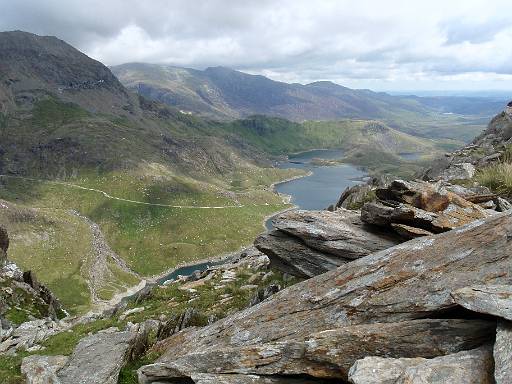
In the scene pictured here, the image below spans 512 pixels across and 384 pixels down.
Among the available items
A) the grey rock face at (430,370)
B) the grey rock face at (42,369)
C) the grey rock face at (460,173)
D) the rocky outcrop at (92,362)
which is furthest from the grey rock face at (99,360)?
the grey rock face at (460,173)

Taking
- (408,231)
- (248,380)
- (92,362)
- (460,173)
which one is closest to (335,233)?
(408,231)

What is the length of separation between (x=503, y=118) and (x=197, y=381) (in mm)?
92296

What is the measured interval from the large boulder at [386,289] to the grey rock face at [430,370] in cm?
204

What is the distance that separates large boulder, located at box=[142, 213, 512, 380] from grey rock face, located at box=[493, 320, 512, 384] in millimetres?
1838

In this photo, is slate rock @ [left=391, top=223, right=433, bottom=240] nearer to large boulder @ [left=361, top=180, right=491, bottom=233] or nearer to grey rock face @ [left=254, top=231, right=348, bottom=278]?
large boulder @ [left=361, top=180, right=491, bottom=233]

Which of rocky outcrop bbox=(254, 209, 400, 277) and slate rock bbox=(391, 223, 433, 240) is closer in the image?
slate rock bbox=(391, 223, 433, 240)

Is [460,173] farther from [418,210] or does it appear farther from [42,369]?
[42,369]

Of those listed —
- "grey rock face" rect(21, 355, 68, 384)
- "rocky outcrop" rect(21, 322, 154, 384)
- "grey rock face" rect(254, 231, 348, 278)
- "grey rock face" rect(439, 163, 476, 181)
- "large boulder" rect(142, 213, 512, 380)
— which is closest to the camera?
"large boulder" rect(142, 213, 512, 380)

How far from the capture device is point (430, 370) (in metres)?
10.3

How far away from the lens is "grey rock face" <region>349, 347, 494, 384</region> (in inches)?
392

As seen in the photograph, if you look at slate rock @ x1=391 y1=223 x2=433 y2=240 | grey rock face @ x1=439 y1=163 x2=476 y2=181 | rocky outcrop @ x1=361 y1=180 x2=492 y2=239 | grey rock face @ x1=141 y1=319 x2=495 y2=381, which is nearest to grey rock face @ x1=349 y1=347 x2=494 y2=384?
grey rock face @ x1=141 y1=319 x2=495 y2=381

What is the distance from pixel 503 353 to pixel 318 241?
14.4 meters

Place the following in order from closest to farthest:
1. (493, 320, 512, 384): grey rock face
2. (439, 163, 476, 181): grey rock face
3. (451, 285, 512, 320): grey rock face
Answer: (493, 320, 512, 384): grey rock face < (451, 285, 512, 320): grey rock face < (439, 163, 476, 181): grey rock face

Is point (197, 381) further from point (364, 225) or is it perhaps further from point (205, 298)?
point (205, 298)
